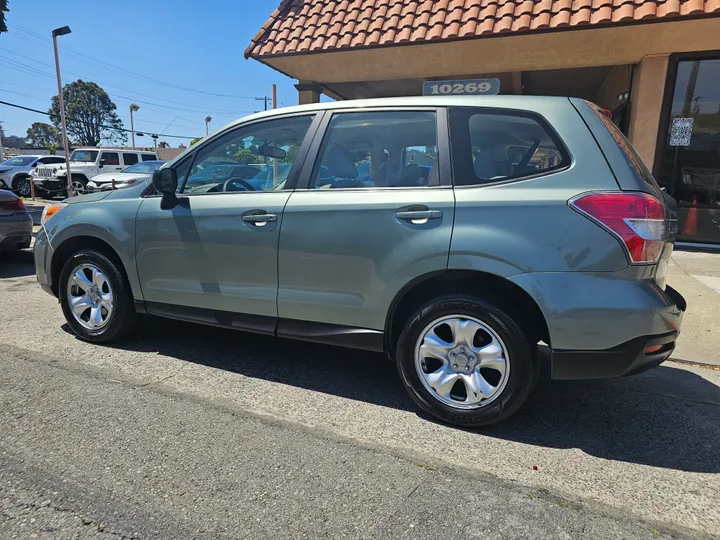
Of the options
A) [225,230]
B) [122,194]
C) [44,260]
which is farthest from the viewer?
[44,260]

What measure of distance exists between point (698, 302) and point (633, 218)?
12.6ft

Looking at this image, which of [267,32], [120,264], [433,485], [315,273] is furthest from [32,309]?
[267,32]

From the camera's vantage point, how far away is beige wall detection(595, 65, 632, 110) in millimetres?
9173

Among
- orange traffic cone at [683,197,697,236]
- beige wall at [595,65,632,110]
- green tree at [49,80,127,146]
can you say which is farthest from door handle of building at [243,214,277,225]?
green tree at [49,80,127,146]

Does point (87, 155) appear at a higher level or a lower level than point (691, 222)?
higher

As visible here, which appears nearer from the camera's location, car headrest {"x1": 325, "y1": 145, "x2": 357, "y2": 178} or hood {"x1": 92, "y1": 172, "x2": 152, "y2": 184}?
car headrest {"x1": 325, "y1": 145, "x2": 357, "y2": 178}

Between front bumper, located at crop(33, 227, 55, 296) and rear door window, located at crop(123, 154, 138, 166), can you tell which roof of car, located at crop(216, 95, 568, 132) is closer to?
front bumper, located at crop(33, 227, 55, 296)

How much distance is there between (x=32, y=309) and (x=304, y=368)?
334cm

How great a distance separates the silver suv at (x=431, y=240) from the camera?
264cm

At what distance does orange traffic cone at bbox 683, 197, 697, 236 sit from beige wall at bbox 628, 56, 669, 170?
4.06 feet

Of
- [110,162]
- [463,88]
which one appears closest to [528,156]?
[463,88]

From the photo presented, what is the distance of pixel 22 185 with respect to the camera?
20953 millimetres

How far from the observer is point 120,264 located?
160 inches

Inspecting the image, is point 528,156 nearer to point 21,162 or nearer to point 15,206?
point 15,206
